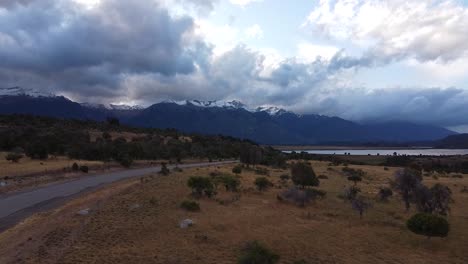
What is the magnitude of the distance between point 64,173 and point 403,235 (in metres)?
38.7

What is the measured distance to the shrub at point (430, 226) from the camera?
22156 millimetres

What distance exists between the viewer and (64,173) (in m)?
50.0

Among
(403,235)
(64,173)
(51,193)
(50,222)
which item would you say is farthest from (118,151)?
(403,235)

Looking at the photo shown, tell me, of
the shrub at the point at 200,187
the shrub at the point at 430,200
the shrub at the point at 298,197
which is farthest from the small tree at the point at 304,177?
the shrub at the point at 430,200

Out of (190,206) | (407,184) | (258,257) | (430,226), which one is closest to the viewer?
(258,257)

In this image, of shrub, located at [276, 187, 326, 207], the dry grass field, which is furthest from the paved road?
shrub, located at [276, 187, 326, 207]

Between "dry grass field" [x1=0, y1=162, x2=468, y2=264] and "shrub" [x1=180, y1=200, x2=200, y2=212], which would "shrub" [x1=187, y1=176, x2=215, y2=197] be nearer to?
"dry grass field" [x1=0, y1=162, x2=468, y2=264]

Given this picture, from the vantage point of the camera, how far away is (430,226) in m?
22.2

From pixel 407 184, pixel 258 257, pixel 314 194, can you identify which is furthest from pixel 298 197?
pixel 258 257

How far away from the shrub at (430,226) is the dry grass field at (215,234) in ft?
1.20

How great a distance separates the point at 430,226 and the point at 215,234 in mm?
10737

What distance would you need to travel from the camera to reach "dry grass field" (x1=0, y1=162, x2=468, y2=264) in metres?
16.9

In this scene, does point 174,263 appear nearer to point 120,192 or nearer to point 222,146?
point 120,192

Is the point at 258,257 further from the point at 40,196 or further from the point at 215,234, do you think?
the point at 40,196
